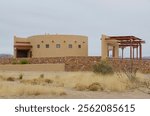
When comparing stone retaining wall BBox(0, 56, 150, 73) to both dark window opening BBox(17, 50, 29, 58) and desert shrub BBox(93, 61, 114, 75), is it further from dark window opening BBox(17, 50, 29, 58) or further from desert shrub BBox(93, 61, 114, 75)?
dark window opening BBox(17, 50, 29, 58)

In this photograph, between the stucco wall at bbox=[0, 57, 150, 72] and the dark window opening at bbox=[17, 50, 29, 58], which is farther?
the dark window opening at bbox=[17, 50, 29, 58]

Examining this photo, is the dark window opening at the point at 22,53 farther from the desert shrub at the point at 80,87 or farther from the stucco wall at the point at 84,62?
the desert shrub at the point at 80,87

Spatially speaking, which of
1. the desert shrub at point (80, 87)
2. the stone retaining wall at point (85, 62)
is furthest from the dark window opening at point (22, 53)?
the desert shrub at point (80, 87)

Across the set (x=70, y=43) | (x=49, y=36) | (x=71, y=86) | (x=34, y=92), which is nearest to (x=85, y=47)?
(x=70, y=43)

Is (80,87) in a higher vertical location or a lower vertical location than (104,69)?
lower

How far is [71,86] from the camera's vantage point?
21969mm

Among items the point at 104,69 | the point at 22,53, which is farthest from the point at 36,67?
the point at 104,69

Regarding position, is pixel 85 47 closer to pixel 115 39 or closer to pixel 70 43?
pixel 70 43

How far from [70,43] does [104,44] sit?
8934mm

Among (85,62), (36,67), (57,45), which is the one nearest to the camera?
(85,62)

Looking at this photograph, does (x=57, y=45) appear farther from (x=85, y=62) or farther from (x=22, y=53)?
(x=85, y=62)

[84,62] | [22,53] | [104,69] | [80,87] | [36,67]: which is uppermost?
[22,53]

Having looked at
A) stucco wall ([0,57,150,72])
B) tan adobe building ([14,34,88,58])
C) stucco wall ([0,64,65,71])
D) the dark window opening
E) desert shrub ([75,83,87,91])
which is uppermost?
tan adobe building ([14,34,88,58])

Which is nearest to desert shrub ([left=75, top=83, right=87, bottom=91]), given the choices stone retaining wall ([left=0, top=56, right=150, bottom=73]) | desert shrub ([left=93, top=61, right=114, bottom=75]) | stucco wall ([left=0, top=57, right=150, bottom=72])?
Answer: desert shrub ([left=93, top=61, right=114, bottom=75])
